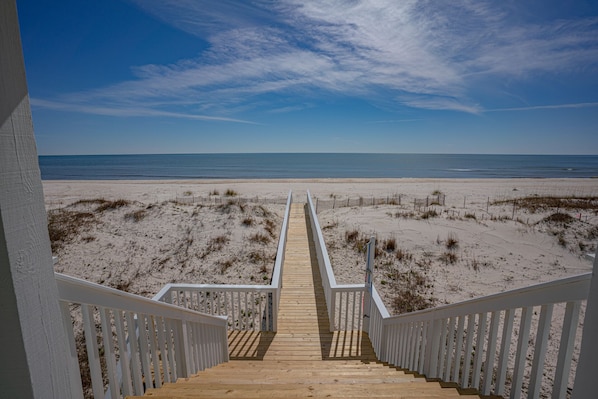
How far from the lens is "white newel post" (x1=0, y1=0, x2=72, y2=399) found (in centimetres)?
98

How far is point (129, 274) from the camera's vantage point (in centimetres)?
917

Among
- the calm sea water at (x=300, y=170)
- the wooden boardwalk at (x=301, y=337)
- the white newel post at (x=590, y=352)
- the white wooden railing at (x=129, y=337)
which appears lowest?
the wooden boardwalk at (x=301, y=337)

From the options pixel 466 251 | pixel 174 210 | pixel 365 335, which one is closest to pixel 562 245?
pixel 466 251

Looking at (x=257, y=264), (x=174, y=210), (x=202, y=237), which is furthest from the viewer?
(x=174, y=210)

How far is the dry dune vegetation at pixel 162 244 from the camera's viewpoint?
912cm

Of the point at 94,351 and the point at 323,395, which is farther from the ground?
the point at 94,351

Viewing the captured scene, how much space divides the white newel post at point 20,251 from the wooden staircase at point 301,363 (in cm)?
133

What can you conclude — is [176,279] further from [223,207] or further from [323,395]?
[323,395]

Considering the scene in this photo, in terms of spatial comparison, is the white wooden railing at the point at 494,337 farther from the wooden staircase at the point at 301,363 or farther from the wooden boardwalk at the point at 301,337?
the wooden boardwalk at the point at 301,337

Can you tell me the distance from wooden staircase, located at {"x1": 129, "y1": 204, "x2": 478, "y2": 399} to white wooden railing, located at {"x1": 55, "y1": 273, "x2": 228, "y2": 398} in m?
0.20

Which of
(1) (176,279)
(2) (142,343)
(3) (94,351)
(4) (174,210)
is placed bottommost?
Answer: (1) (176,279)

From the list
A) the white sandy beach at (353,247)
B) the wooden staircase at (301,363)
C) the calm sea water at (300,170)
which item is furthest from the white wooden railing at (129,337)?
the calm sea water at (300,170)

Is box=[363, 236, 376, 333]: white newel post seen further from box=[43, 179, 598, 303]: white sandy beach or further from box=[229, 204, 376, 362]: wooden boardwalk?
box=[43, 179, 598, 303]: white sandy beach

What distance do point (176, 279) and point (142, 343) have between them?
24.0 ft
